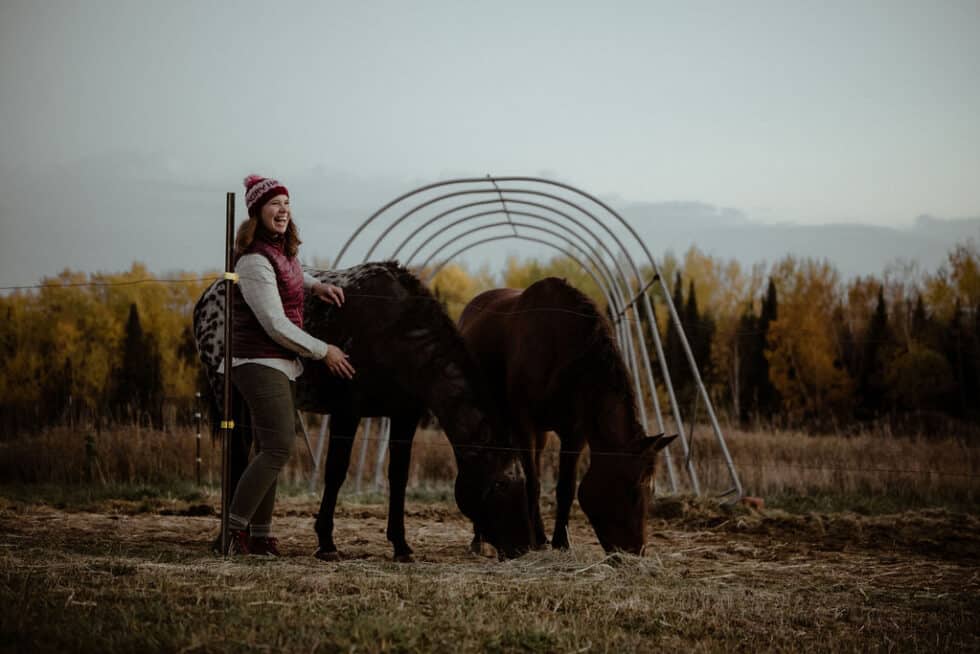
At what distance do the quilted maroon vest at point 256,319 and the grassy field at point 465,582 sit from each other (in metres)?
1.29

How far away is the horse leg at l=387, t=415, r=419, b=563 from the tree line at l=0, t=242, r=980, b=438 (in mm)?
8341

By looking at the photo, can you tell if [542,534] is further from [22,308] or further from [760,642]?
[22,308]

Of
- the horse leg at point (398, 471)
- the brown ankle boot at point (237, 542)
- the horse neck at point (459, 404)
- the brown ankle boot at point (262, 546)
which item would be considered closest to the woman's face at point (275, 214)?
the horse neck at point (459, 404)

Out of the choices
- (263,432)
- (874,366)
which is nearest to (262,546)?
(263,432)

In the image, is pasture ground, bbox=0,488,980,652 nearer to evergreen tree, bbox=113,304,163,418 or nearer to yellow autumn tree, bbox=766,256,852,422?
evergreen tree, bbox=113,304,163,418

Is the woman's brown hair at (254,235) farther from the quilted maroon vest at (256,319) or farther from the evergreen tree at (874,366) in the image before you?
the evergreen tree at (874,366)

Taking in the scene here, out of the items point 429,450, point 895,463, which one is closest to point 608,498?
point 429,450

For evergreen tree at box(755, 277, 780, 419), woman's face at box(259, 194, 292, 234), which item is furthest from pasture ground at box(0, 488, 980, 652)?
evergreen tree at box(755, 277, 780, 419)

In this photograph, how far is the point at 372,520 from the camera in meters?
9.42

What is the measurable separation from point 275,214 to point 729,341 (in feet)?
100

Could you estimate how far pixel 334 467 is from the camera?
668cm

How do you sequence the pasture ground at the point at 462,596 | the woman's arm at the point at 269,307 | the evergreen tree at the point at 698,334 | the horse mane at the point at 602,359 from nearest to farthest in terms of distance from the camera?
the pasture ground at the point at 462,596 < the woman's arm at the point at 269,307 < the horse mane at the point at 602,359 < the evergreen tree at the point at 698,334

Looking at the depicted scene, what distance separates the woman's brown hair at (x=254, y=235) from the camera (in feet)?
18.9

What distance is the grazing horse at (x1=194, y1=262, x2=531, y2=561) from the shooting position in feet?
19.9
